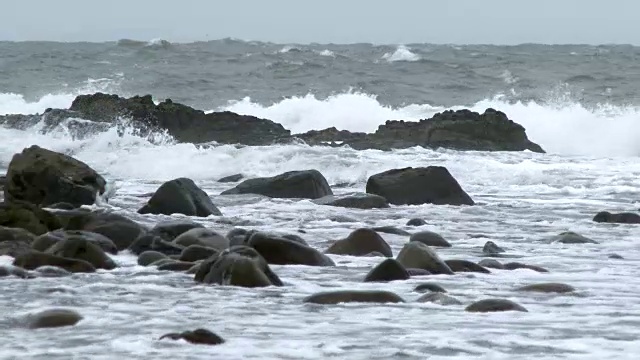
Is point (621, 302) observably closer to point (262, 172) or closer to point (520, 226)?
point (520, 226)

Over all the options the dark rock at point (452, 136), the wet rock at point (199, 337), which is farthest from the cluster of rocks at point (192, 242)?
the dark rock at point (452, 136)

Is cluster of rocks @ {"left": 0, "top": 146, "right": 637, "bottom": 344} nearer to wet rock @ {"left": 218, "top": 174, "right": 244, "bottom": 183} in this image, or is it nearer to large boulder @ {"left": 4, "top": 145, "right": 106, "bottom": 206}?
large boulder @ {"left": 4, "top": 145, "right": 106, "bottom": 206}

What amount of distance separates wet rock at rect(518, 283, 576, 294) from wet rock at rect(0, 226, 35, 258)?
287 cm

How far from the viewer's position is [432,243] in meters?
8.32

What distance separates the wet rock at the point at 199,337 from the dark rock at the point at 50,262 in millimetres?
1935

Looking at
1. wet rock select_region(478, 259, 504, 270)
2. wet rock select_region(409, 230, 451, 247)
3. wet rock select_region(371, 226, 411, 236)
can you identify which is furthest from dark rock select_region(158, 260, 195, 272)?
wet rock select_region(371, 226, 411, 236)

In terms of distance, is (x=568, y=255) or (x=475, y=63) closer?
(x=568, y=255)

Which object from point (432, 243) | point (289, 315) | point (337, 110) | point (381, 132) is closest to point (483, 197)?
point (432, 243)

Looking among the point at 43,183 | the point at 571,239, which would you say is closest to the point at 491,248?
the point at 571,239

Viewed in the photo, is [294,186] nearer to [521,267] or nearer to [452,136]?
[521,267]

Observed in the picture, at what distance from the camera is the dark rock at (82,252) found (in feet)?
22.1

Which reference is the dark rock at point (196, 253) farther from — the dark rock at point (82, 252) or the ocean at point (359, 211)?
the dark rock at point (82, 252)

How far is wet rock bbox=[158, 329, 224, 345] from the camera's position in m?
4.62

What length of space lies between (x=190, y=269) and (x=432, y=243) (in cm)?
231
